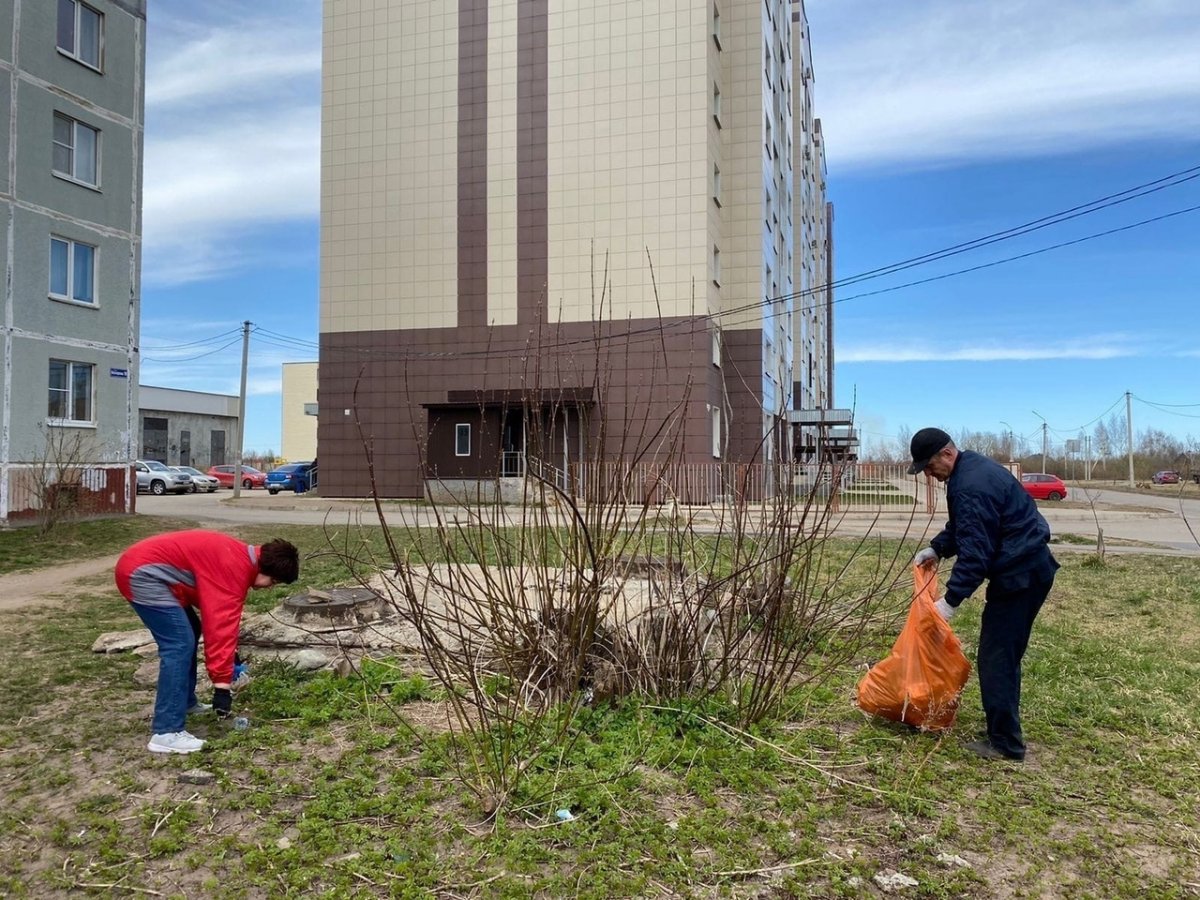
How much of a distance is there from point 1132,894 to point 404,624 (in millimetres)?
5118

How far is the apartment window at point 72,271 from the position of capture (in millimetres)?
17766

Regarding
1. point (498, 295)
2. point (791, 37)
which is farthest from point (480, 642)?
point (791, 37)

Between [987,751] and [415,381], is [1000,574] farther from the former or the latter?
[415,381]

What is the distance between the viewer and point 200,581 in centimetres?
426

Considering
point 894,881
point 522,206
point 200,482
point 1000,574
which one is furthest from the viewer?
point 200,482

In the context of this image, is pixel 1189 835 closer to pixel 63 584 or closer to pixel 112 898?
pixel 112 898

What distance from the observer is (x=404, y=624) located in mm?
6766

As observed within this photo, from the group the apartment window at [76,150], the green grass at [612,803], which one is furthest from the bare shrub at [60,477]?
the green grass at [612,803]

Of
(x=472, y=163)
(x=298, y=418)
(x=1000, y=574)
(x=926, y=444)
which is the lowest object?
(x=1000, y=574)

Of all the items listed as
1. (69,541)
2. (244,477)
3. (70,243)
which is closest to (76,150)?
(70,243)

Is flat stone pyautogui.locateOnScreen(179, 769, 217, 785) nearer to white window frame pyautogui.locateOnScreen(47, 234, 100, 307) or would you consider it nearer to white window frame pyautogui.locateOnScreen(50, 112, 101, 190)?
white window frame pyautogui.locateOnScreen(47, 234, 100, 307)

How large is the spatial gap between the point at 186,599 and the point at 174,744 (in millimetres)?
703

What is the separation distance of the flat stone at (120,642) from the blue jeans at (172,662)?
253 centimetres

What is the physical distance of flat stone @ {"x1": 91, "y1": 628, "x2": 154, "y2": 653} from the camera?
21.5 feet
